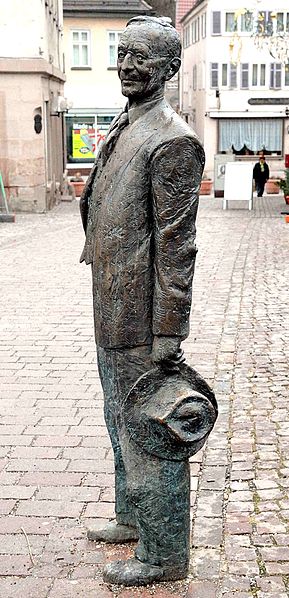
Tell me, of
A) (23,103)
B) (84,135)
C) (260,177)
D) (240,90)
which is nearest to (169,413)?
(23,103)

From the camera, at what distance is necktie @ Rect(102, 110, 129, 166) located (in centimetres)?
379

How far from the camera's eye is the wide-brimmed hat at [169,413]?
11.8ft

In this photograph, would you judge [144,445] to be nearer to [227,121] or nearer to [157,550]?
[157,550]

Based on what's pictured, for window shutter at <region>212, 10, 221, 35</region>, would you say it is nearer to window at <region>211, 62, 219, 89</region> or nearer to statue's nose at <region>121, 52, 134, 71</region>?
window at <region>211, 62, 219, 89</region>

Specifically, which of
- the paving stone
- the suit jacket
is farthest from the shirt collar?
the paving stone

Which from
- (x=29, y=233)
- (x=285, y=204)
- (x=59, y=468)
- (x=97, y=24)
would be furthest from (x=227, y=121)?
(x=59, y=468)

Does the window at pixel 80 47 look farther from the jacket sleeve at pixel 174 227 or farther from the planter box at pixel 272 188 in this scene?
the jacket sleeve at pixel 174 227

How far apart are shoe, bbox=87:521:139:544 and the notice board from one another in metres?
20.5

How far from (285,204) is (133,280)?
24038 mm

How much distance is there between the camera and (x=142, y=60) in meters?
3.53

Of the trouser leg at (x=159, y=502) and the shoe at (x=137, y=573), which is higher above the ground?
the trouser leg at (x=159, y=502)

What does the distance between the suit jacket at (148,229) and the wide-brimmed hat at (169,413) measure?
0.58 feet

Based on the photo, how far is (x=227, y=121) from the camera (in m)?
43.2

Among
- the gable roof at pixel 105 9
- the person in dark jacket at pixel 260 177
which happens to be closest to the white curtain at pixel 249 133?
the gable roof at pixel 105 9
